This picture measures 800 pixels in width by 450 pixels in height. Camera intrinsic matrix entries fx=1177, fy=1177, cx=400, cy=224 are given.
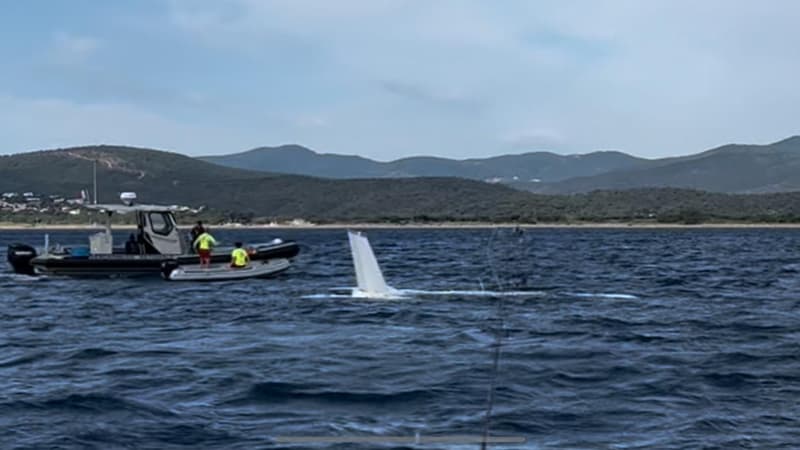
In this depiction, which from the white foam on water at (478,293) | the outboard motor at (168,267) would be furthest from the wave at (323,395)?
the outboard motor at (168,267)

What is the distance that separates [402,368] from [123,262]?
75.9 ft

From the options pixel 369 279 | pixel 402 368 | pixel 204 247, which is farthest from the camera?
pixel 204 247

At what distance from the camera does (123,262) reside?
38.8 m

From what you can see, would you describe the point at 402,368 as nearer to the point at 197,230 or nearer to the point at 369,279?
the point at 369,279

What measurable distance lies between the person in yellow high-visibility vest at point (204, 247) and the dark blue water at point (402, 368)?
4.97 metres

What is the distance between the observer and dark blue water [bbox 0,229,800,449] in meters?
13.2

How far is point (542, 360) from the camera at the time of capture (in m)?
18.4

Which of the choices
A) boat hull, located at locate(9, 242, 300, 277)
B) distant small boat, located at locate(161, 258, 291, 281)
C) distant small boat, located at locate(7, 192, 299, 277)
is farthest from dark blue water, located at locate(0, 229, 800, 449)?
distant small boat, located at locate(7, 192, 299, 277)

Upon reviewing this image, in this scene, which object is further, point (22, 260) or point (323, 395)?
point (22, 260)

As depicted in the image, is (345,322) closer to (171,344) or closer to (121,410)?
(171,344)

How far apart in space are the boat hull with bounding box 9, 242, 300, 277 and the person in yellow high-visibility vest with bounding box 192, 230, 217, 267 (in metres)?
0.22

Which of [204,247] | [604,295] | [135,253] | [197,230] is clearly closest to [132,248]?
[135,253]

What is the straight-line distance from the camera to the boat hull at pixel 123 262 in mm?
38688

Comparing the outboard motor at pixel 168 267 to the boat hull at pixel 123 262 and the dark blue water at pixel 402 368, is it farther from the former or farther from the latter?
the dark blue water at pixel 402 368
